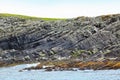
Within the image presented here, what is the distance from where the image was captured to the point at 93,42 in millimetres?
134875

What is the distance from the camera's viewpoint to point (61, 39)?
474ft

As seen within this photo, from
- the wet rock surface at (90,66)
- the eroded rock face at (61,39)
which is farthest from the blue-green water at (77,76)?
the eroded rock face at (61,39)

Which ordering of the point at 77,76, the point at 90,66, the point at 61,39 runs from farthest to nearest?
the point at 61,39 < the point at 90,66 < the point at 77,76

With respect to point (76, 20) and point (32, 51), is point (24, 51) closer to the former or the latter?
point (32, 51)

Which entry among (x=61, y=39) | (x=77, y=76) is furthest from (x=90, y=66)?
(x=61, y=39)

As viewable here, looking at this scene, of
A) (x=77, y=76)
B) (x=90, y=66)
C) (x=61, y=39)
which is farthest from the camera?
(x=61, y=39)

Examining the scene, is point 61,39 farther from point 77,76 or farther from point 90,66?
point 77,76

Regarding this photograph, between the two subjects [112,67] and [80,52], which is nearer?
[112,67]

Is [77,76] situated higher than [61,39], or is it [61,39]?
[77,76]

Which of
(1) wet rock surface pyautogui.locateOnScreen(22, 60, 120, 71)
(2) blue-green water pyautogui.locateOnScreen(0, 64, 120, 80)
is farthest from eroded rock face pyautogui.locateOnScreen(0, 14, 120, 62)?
(2) blue-green water pyautogui.locateOnScreen(0, 64, 120, 80)

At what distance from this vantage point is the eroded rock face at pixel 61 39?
13275 centimetres

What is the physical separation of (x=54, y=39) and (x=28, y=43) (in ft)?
43.8

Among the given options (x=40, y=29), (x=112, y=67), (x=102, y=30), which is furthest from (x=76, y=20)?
(x=112, y=67)

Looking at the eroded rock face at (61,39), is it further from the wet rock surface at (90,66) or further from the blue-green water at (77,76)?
the blue-green water at (77,76)
